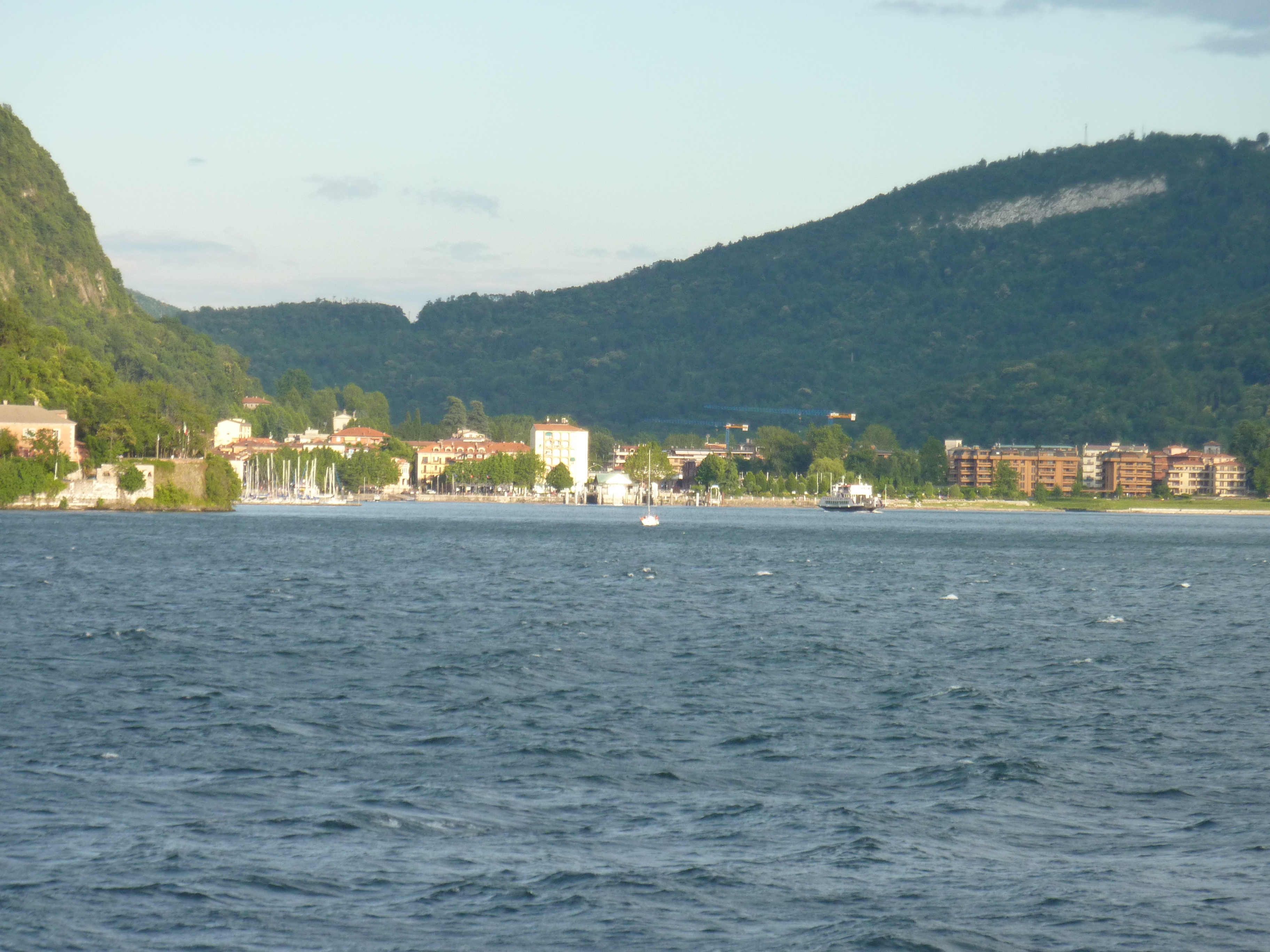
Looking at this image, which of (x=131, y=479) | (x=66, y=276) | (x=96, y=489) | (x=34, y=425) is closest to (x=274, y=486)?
(x=66, y=276)

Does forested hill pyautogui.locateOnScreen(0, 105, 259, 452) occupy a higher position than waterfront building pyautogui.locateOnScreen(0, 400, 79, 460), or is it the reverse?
forested hill pyautogui.locateOnScreen(0, 105, 259, 452)

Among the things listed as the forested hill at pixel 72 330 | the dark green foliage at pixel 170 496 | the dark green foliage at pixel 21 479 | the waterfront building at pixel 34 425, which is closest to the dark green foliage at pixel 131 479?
the dark green foliage at pixel 170 496

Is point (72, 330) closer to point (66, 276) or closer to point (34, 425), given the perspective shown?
point (66, 276)

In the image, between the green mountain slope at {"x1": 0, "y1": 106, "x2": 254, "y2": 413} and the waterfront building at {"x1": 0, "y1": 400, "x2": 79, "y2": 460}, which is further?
the green mountain slope at {"x1": 0, "y1": 106, "x2": 254, "y2": 413}

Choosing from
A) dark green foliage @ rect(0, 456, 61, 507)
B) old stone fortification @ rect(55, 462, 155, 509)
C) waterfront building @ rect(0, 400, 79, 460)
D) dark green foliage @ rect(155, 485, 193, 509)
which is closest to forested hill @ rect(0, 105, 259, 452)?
old stone fortification @ rect(55, 462, 155, 509)

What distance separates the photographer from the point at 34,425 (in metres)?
102

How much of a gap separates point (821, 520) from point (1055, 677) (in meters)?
130

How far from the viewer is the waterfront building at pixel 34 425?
331ft

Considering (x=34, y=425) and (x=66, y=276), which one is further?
(x=66, y=276)

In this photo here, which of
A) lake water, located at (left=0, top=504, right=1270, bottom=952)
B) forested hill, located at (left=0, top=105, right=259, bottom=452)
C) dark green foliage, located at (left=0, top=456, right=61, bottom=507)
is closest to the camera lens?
lake water, located at (left=0, top=504, right=1270, bottom=952)

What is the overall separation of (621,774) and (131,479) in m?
97.2

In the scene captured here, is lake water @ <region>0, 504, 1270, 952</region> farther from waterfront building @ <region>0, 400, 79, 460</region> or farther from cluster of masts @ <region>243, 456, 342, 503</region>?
cluster of masts @ <region>243, 456, 342, 503</region>

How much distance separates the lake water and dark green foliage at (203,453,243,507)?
244 ft

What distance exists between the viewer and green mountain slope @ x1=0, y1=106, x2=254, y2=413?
6432 inches
